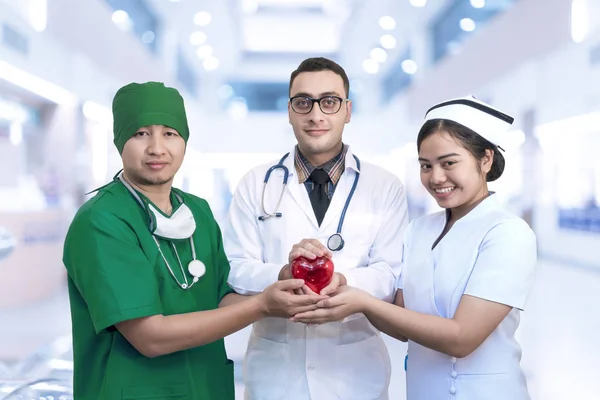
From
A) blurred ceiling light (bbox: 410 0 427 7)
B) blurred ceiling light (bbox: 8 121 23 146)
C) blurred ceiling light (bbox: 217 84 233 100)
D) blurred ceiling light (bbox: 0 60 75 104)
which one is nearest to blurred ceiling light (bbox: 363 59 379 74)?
blurred ceiling light (bbox: 410 0 427 7)

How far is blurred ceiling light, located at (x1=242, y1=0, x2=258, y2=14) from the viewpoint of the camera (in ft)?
15.9

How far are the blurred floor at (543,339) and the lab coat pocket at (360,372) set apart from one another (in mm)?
1494

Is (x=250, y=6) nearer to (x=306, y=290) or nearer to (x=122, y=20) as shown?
(x=122, y=20)

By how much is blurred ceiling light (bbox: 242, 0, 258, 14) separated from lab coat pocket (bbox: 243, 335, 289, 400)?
389cm

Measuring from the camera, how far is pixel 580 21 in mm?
5297

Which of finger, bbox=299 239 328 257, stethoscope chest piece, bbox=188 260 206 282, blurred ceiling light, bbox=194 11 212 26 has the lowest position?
stethoscope chest piece, bbox=188 260 206 282

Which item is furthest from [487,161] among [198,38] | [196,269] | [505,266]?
[198,38]

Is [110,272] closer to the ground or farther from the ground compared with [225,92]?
closer to the ground

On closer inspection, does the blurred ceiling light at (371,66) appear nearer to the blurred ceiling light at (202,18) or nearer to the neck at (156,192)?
the blurred ceiling light at (202,18)

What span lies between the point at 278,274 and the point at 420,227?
398 mm

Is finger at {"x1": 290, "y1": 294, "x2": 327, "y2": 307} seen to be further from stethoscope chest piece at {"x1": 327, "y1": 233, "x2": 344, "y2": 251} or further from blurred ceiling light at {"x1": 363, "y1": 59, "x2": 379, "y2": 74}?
blurred ceiling light at {"x1": 363, "y1": 59, "x2": 379, "y2": 74}

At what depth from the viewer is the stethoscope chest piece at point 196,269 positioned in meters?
1.37

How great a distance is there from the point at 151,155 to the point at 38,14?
3.90 metres

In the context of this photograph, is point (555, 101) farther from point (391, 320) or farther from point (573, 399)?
point (391, 320)
